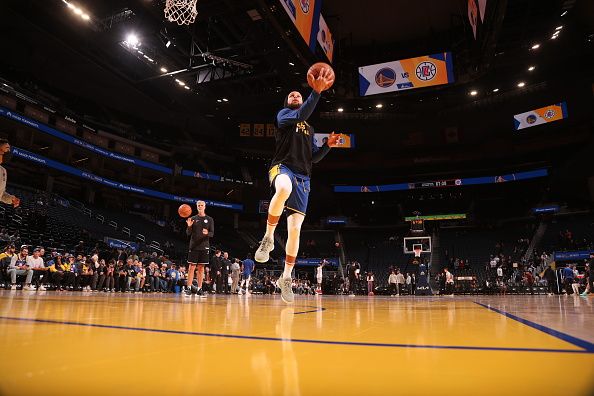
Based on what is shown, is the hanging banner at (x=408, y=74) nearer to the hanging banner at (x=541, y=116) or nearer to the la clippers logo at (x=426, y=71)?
the la clippers logo at (x=426, y=71)

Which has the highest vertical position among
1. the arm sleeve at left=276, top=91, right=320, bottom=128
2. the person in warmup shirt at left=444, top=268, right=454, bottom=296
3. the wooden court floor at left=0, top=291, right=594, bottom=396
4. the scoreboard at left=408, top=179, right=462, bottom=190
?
the scoreboard at left=408, top=179, right=462, bottom=190

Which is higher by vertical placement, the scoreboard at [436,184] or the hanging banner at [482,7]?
the hanging banner at [482,7]

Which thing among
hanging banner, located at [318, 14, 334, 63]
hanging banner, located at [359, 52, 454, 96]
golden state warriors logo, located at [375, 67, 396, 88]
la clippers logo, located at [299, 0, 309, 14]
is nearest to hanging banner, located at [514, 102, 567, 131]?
hanging banner, located at [359, 52, 454, 96]

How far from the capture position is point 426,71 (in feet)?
57.4

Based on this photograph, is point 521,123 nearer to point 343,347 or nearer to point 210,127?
point 210,127

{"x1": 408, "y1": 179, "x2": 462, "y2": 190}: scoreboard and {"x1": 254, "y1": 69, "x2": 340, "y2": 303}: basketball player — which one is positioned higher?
{"x1": 408, "y1": 179, "x2": 462, "y2": 190}: scoreboard

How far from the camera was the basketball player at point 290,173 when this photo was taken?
393 centimetres

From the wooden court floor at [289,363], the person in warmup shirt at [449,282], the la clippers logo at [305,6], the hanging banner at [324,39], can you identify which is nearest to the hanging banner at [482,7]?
the la clippers logo at [305,6]

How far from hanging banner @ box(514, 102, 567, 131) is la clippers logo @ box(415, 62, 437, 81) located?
41.1 feet

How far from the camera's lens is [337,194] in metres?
32.3

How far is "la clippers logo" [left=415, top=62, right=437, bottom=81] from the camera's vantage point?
17375 millimetres

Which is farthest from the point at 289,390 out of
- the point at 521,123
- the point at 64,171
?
the point at 521,123

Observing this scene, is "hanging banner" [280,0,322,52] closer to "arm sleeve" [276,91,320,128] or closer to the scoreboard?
"arm sleeve" [276,91,320,128]

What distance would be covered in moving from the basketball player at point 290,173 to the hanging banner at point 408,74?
14.9 metres
